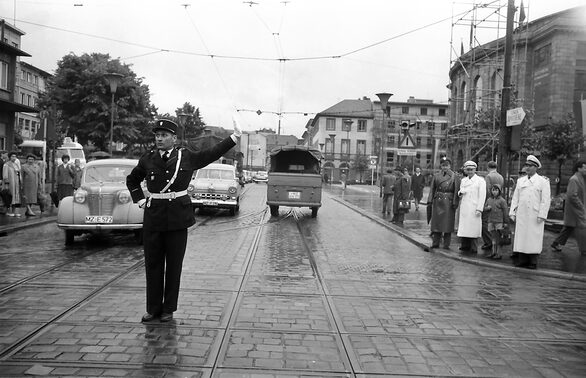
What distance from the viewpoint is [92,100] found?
38594mm

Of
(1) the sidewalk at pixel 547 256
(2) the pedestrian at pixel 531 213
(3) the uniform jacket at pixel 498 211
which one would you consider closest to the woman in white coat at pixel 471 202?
(3) the uniform jacket at pixel 498 211

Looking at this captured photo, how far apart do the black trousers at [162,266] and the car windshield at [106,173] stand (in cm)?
626

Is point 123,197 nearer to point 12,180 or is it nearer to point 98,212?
point 98,212

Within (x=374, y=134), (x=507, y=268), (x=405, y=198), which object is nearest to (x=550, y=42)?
(x=405, y=198)

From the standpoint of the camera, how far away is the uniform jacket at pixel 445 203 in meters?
10.9

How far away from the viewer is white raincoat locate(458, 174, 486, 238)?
10.3m

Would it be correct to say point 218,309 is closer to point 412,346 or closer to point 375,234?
point 412,346

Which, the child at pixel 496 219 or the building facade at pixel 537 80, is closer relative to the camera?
the child at pixel 496 219

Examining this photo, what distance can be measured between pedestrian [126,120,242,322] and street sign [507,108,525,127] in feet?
24.9

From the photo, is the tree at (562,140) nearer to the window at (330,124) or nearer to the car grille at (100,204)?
the car grille at (100,204)

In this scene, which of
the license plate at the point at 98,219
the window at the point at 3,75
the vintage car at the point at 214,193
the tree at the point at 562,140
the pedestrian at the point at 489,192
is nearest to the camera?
the license plate at the point at 98,219

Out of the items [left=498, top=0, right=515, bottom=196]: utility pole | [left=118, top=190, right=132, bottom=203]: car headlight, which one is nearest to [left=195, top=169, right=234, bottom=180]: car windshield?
[left=118, top=190, right=132, bottom=203]: car headlight

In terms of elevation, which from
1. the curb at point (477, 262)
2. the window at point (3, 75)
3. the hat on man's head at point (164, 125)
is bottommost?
the curb at point (477, 262)

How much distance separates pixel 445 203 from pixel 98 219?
7128 millimetres
